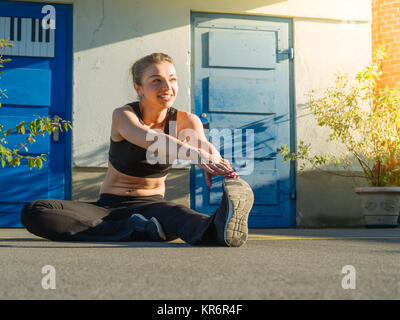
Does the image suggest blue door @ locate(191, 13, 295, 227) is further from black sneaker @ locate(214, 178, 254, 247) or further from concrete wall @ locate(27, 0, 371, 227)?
black sneaker @ locate(214, 178, 254, 247)

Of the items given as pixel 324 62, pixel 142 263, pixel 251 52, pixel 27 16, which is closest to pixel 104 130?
pixel 27 16

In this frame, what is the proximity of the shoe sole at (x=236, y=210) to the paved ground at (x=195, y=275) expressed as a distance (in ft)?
0.70

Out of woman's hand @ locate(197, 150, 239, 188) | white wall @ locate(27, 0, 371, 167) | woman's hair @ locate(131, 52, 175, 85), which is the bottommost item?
woman's hand @ locate(197, 150, 239, 188)

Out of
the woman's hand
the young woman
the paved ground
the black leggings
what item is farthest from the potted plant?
the paved ground

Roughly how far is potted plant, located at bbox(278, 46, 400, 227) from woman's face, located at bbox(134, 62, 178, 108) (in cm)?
283

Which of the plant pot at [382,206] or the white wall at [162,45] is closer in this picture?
the plant pot at [382,206]

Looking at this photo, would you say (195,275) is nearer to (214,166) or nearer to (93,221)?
(214,166)

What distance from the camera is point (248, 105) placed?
568 centimetres

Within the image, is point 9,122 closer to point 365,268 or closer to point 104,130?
point 104,130

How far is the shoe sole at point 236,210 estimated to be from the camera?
2275 mm

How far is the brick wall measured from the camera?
20.1 feet

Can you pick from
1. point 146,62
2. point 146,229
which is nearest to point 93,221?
point 146,229

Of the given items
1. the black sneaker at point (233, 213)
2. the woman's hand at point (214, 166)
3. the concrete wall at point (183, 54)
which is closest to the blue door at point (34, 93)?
the concrete wall at point (183, 54)

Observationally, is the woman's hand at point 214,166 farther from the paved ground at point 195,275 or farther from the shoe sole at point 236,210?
the paved ground at point 195,275
